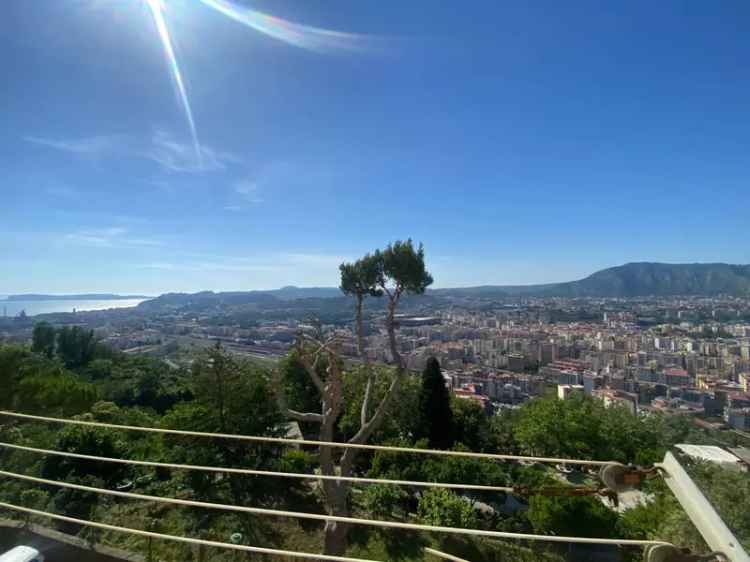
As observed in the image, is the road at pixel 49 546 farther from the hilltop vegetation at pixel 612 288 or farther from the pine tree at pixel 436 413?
the hilltop vegetation at pixel 612 288

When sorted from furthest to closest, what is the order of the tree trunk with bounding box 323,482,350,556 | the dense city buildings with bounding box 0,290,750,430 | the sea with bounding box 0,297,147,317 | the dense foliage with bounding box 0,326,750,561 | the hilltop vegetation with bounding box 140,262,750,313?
the hilltop vegetation with bounding box 140,262,750,313 < the sea with bounding box 0,297,147,317 < the dense city buildings with bounding box 0,290,750,430 < the tree trunk with bounding box 323,482,350,556 < the dense foliage with bounding box 0,326,750,561

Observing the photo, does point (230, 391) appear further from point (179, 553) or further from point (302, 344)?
point (179, 553)

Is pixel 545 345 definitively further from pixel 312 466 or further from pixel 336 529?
pixel 336 529

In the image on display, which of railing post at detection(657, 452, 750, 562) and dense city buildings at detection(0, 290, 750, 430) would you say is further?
dense city buildings at detection(0, 290, 750, 430)

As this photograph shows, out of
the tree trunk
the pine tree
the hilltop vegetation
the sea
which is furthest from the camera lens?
the hilltop vegetation

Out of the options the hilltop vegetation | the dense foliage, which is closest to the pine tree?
the dense foliage

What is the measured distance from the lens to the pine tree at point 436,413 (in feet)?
37.9

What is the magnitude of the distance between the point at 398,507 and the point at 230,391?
392 centimetres

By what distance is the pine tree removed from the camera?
1156cm

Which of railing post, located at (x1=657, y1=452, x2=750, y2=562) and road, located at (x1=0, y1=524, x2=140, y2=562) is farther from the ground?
railing post, located at (x1=657, y1=452, x2=750, y2=562)

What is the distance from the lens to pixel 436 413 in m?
11.7

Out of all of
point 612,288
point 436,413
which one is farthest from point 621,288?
point 436,413

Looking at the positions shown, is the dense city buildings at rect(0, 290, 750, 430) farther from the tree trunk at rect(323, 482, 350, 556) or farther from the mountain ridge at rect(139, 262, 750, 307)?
the mountain ridge at rect(139, 262, 750, 307)

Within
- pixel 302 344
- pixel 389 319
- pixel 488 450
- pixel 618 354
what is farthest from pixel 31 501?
pixel 618 354
